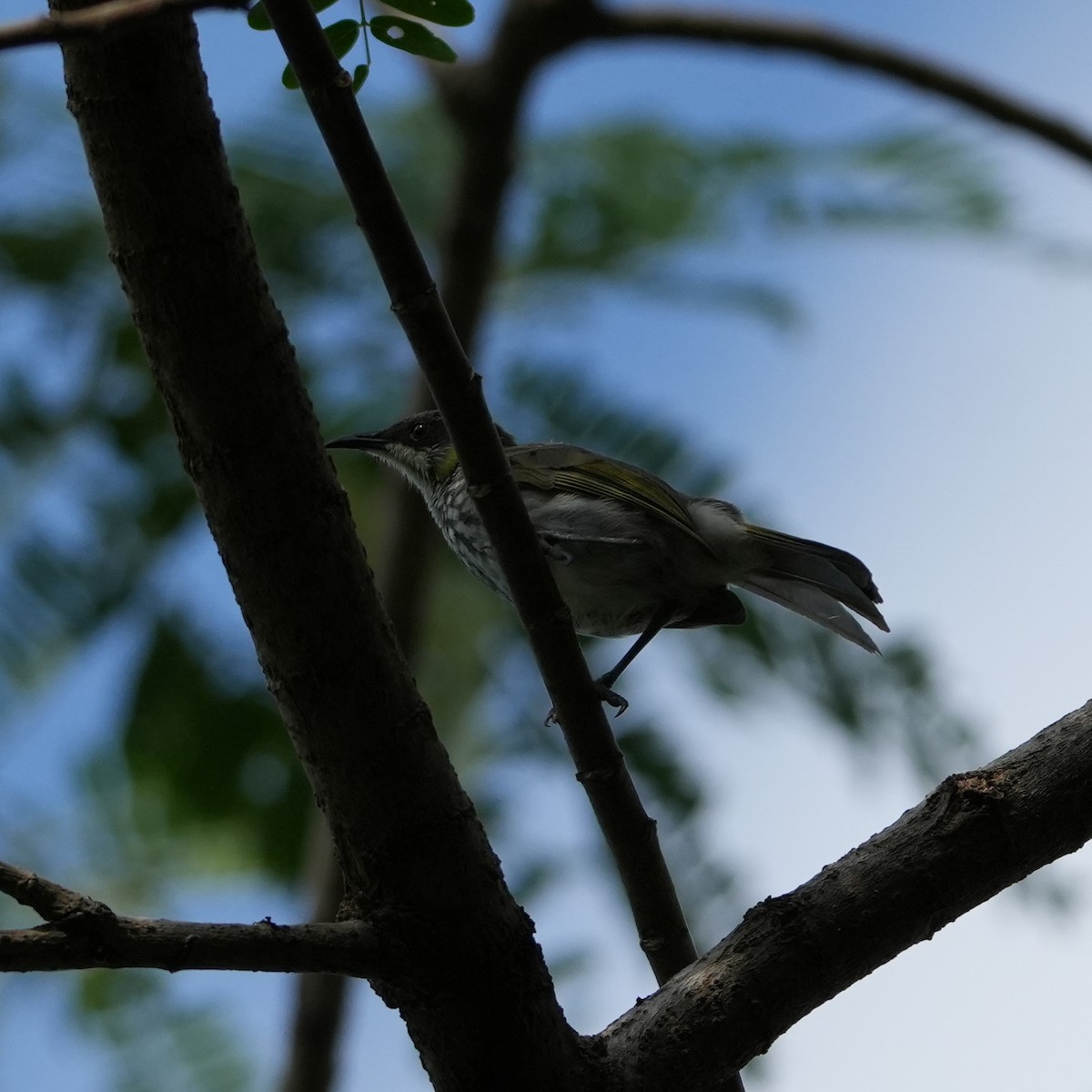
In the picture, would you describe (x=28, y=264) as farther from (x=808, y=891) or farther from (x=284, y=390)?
(x=808, y=891)

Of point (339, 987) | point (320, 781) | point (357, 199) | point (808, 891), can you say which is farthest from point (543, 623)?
point (339, 987)

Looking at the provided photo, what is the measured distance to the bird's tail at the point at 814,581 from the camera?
4180 mm

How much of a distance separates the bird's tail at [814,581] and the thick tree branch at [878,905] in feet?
4.12

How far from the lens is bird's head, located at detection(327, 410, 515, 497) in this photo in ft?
17.8

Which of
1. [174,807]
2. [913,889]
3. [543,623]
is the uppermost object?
[174,807]

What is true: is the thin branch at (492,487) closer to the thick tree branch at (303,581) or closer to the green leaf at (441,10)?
the thick tree branch at (303,581)

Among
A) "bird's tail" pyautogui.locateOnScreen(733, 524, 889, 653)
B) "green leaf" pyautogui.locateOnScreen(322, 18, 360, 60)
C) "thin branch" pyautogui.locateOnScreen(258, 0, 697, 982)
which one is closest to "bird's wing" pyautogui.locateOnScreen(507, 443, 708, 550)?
"bird's tail" pyautogui.locateOnScreen(733, 524, 889, 653)

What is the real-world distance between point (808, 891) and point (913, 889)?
22cm

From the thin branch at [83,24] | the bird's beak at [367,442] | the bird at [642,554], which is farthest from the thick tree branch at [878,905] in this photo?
the bird's beak at [367,442]

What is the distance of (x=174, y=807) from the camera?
22.0 feet

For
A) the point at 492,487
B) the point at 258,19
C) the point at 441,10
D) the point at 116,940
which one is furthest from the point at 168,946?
the point at 441,10

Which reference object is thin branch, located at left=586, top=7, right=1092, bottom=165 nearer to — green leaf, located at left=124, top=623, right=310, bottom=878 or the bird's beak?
the bird's beak

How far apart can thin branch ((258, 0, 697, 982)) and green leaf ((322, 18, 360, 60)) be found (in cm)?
56

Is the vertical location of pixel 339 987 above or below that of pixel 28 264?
below
